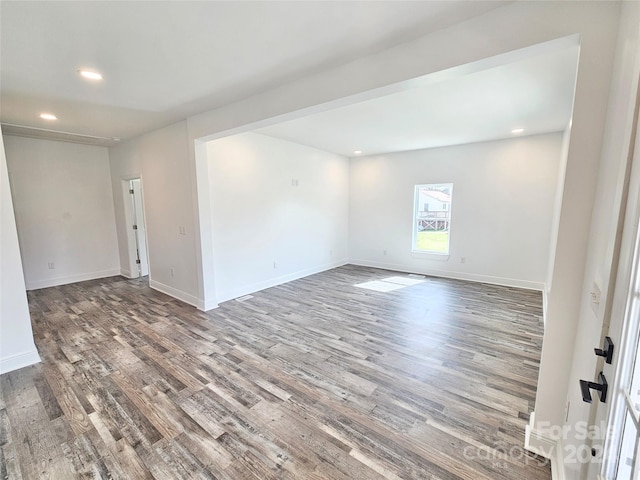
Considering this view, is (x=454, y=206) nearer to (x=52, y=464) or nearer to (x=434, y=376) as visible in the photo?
(x=434, y=376)

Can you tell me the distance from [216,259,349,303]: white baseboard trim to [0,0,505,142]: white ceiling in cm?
281

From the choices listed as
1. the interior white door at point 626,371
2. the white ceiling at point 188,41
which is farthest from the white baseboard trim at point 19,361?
the interior white door at point 626,371

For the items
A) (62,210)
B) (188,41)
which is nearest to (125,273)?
(62,210)

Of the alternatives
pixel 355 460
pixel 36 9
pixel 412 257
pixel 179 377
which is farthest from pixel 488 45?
pixel 412 257

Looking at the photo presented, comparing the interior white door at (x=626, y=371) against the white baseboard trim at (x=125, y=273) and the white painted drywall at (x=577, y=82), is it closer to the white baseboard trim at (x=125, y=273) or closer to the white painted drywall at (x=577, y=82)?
the white painted drywall at (x=577, y=82)

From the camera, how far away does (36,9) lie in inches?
63.2

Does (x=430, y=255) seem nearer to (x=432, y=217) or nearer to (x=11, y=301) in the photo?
(x=432, y=217)

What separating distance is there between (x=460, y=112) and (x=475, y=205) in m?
2.42

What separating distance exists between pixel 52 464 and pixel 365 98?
3.23 m

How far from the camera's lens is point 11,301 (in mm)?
2553

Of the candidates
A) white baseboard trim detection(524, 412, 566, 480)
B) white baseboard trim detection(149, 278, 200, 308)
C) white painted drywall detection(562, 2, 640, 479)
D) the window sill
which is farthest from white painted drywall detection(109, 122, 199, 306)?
the window sill

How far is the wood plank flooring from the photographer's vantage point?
1.59m

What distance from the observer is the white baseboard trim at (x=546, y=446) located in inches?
58.7

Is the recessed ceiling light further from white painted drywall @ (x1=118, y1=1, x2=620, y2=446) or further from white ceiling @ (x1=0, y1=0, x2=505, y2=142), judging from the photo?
white painted drywall @ (x1=118, y1=1, x2=620, y2=446)
